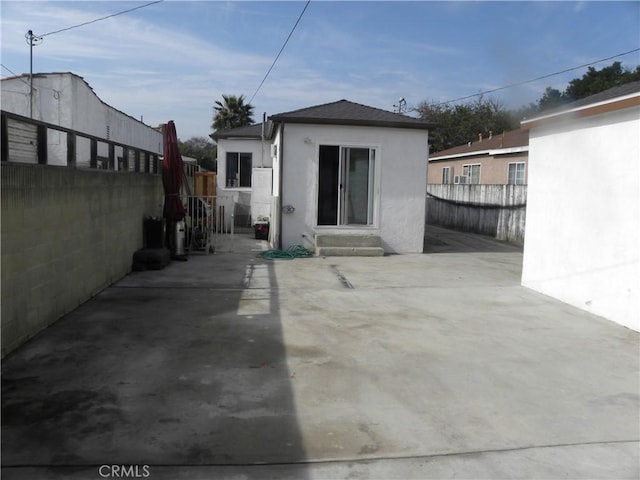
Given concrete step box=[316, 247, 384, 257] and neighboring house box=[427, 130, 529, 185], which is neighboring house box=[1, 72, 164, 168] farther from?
neighboring house box=[427, 130, 529, 185]

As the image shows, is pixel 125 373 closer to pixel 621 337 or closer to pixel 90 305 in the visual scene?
pixel 90 305

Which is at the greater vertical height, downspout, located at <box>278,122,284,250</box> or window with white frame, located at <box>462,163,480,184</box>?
window with white frame, located at <box>462,163,480,184</box>

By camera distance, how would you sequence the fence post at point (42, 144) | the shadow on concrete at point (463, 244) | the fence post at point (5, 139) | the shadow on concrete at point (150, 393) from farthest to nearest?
1. the shadow on concrete at point (463, 244)
2. the fence post at point (42, 144)
3. the fence post at point (5, 139)
4. the shadow on concrete at point (150, 393)

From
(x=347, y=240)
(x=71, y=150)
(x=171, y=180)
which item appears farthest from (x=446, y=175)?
(x=71, y=150)

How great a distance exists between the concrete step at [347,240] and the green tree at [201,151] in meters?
30.6

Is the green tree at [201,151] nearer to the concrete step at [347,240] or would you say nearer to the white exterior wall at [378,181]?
the white exterior wall at [378,181]

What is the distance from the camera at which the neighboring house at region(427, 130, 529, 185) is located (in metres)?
19.7

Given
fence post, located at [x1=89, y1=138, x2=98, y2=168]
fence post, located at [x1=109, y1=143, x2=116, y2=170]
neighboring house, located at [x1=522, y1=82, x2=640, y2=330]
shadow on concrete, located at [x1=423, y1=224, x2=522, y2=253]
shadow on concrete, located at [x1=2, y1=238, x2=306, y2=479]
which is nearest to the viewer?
shadow on concrete, located at [x1=2, y1=238, x2=306, y2=479]

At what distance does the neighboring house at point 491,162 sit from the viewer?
19.7 m

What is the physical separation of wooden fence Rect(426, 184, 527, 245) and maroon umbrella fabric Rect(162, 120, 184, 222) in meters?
9.43

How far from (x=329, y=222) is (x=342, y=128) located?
6.98ft

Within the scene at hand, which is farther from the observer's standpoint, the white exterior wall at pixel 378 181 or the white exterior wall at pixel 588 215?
the white exterior wall at pixel 378 181

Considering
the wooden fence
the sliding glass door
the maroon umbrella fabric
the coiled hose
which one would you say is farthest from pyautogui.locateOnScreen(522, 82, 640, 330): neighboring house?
the wooden fence

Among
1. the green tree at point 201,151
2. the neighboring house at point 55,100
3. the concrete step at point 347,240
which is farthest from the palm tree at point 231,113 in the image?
the concrete step at point 347,240
